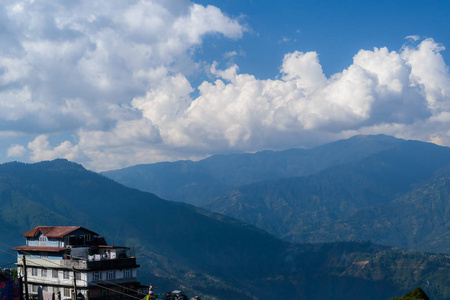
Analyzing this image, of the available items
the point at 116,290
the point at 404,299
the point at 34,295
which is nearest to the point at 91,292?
the point at 116,290

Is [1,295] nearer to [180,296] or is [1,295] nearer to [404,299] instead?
[180,296]

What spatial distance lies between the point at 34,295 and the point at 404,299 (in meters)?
62.2

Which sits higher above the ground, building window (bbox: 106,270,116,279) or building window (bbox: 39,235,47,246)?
building window (bbox: 39,235,47,246)

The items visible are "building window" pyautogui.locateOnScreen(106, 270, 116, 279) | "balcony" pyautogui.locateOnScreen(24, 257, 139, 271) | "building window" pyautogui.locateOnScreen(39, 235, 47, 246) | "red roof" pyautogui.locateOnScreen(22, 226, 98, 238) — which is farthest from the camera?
"building window" pyautogui.locateOnScreen(39, 235, 47, 246)

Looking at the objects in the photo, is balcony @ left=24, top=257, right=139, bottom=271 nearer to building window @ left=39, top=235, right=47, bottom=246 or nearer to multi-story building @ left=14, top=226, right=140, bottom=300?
multi-story building @ left=14, top=226, right=140, bottom=300

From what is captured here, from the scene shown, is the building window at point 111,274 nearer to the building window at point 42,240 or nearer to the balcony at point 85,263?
the balcony at point 85,263

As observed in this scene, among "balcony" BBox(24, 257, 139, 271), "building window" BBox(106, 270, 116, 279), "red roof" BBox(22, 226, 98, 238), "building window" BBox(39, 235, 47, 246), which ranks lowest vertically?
"building window" BBox(106, 270, 116, 279)

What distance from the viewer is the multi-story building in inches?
3268

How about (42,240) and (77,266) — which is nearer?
(77,266)

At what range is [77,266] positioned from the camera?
8338 centimetres

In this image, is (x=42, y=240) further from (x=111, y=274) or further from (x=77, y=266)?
(x=111, y=274)

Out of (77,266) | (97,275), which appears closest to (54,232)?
(77,266)

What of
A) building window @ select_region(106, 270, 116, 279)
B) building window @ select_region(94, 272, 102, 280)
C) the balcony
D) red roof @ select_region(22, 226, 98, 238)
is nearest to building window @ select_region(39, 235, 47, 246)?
red roof @ select_region(22, 226, 98, 238)

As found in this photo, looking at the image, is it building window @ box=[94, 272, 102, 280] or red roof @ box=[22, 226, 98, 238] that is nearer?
building window @ box=[94, 272, 102, 280]
